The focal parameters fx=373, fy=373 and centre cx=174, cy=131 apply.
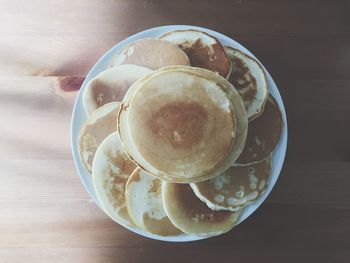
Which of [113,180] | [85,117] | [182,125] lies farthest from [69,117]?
[182,125]

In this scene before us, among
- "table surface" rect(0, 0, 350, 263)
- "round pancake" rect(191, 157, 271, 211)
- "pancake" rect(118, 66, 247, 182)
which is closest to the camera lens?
"pancake" rect(118, 66, 247, 182)

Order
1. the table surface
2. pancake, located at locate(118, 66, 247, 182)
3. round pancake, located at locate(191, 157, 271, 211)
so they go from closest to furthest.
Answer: pancake, located at locate(118, 66, 247, 182), round pancake, located at locate(191, 157, 271, 211), the table surface

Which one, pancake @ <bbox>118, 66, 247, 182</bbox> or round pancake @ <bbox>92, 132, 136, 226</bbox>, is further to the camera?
round pancake @ <bbox>92, 132, 136, 226</bbox>

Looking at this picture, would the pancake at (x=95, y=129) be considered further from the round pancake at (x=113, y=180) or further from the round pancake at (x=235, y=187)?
the round pancake at (x=235, y=187)

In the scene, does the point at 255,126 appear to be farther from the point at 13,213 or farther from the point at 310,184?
the point at 13,213

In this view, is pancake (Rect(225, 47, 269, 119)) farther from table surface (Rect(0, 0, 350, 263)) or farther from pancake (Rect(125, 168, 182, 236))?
pancake (Rect(125, 168, 182, 236))

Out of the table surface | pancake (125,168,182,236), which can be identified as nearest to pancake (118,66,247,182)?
pancake (125,168,182,236)
